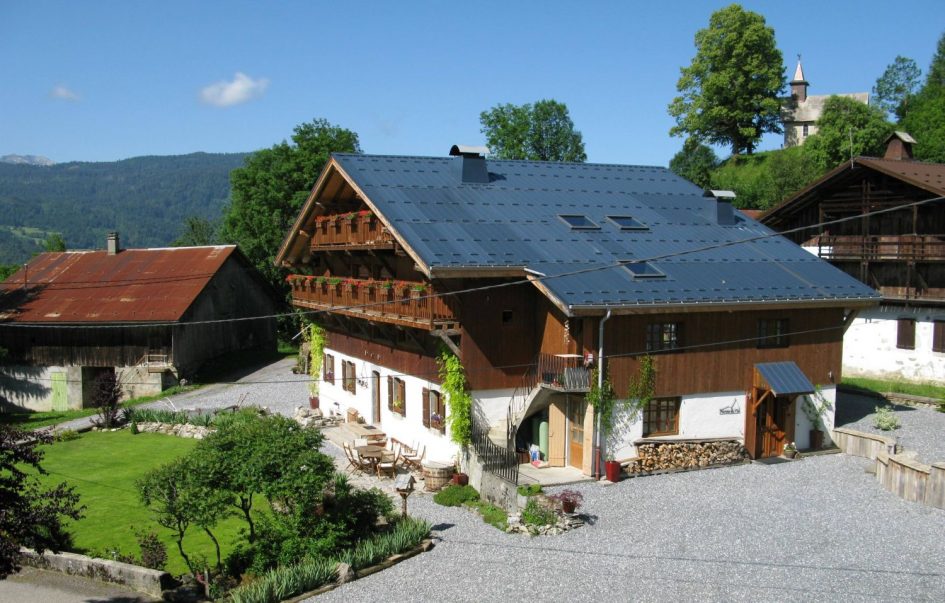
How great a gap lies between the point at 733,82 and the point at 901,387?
4527cm

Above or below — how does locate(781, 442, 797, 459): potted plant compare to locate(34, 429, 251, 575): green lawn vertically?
above

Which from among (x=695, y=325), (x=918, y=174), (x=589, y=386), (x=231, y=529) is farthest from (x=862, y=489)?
(x=918, y=174)

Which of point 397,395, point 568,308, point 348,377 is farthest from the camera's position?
point 348,377

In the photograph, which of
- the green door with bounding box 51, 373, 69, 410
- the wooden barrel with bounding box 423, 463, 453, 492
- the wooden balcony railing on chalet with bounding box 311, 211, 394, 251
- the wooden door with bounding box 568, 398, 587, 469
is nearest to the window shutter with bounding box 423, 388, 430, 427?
the wooden barrel with bounding box 423, 463, 453, 492

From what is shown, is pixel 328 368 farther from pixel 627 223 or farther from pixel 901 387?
pixel 901 387

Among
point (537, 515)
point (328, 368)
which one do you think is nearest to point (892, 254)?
point (537, 515)

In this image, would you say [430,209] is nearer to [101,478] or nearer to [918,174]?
[101,478]

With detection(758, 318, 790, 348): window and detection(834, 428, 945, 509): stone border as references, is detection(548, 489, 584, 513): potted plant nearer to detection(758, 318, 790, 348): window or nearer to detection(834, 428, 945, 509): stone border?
detection(834, 428, 945, 509): stone border

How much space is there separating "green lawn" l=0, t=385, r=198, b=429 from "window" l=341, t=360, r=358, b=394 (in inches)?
480

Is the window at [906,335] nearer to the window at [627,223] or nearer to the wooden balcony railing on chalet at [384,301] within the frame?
the window at [627,223]

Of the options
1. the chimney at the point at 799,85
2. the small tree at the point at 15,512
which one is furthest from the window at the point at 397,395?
the chimney at the point at 799,85

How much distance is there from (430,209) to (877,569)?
49.9ft

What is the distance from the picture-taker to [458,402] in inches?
939

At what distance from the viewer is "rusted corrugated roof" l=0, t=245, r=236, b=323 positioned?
4269 cm
